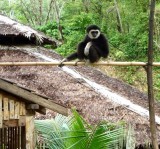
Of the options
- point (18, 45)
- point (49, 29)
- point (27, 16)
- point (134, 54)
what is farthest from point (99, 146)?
point (27, 16)

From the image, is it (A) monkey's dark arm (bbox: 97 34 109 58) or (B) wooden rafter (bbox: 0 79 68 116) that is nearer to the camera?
(B) wooden rafter (bbox: 0 79 68 116)

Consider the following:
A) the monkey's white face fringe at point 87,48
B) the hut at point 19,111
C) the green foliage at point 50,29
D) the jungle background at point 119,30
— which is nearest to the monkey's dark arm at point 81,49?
the monkey's white face fringe at point 87,48

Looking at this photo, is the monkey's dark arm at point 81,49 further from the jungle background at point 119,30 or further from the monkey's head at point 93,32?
the jungle background at point 119,30

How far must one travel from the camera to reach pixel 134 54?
20.3 meters

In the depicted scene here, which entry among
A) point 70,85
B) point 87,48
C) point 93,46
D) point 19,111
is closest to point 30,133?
point 19,111

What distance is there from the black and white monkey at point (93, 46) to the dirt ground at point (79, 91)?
2356 mm

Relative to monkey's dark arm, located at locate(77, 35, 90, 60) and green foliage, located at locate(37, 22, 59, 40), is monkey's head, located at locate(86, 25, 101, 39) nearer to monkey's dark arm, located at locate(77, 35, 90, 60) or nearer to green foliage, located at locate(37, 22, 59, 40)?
monkey's dark arm, located at locate(77, 35, 90, 60)

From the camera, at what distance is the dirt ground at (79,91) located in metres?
9.66

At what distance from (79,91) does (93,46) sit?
12.3ft

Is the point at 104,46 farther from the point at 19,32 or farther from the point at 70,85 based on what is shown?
the point at 19,32

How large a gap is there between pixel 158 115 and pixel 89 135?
6.94 meters

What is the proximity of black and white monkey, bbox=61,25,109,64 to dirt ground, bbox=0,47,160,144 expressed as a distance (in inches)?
92.8

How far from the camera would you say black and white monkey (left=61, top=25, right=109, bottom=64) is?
7.11 m

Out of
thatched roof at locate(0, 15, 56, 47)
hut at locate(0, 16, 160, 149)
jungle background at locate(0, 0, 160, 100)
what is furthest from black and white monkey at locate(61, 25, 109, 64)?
jungle background at locate(0, 0, 160, 100)
